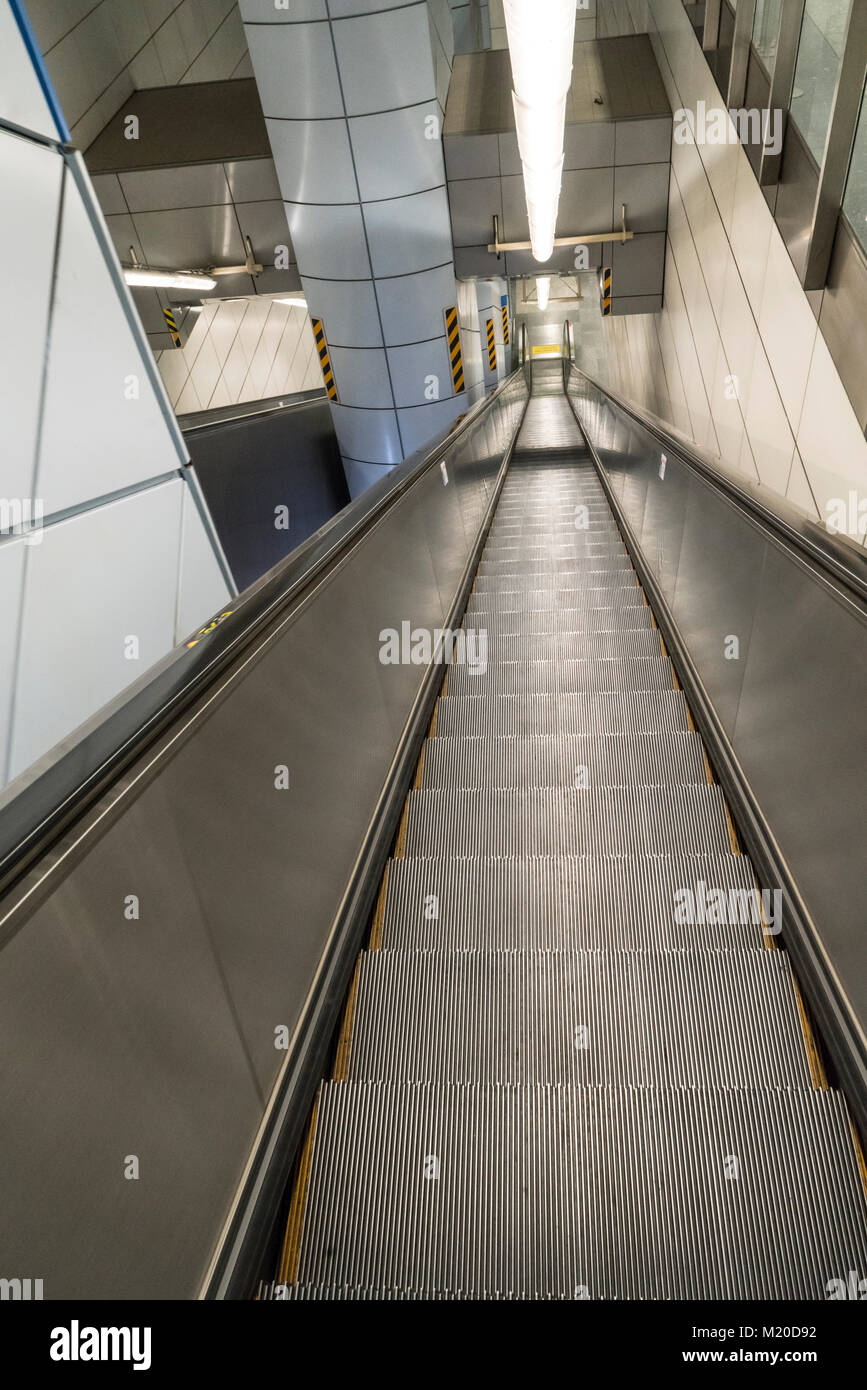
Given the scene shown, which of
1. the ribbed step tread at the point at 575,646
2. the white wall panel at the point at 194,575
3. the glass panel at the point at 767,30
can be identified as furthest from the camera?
the glass panel at the point at 767,30

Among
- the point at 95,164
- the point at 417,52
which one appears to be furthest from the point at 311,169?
the point at 95,164

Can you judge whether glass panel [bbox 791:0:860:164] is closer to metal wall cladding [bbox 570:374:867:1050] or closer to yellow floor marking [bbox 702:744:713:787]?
metal wall cladding [bbox 570:374:867:1050]

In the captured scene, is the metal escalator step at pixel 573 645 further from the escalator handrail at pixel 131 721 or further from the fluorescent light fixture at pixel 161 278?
the fluorescent light fixture at pixel 161 278

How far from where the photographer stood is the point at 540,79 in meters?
4.22

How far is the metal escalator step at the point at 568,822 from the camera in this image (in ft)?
8.46

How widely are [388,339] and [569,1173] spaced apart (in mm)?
9707

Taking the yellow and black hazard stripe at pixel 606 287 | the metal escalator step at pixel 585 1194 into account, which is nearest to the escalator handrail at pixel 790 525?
the metal escalator step at pixel 585 1194

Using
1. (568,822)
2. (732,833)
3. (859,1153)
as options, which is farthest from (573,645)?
(859,1153)

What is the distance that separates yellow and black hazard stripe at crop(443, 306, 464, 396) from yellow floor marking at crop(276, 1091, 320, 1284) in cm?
999

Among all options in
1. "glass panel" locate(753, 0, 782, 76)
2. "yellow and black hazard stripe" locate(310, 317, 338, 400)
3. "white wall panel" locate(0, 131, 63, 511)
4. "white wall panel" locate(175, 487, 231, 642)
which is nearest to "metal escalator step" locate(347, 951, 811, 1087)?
"white wall panel" locate(0, 131, 63, 511)

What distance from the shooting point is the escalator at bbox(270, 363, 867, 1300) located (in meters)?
1.42

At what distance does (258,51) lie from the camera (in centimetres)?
739

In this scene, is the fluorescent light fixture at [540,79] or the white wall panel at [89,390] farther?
the fluorescent light fixture at [540,79]

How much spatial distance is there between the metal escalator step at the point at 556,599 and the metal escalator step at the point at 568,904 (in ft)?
8.52
